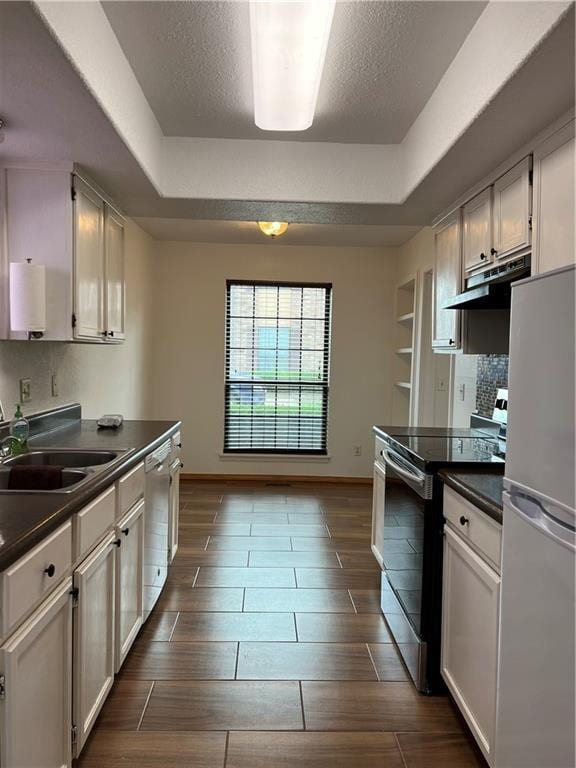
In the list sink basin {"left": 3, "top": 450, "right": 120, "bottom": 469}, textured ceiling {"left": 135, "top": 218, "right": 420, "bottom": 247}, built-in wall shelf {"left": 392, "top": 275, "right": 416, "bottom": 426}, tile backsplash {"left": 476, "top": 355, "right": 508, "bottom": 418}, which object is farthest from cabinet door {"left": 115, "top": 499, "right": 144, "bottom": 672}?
built-in wall shelf {"left": 392, "top": 275, "right": 416, "bottom": 426}

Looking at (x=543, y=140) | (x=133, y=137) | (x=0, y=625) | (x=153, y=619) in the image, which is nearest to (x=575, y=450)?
(x=0, y=625)

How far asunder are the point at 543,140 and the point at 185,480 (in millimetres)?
4570

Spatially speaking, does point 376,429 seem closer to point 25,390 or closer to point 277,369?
point 25,390

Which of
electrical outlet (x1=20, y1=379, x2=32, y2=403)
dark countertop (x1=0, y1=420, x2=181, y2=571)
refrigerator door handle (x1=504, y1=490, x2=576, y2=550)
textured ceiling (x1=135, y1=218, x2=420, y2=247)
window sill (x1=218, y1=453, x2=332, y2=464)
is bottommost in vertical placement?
window sill (x1=218, y1=453, x2=332, y2=464)

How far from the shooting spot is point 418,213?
124 inches

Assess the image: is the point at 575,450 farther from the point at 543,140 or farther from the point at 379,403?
the point at 379,403

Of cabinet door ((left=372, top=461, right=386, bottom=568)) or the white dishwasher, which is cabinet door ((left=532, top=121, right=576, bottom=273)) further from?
the white dishwasher

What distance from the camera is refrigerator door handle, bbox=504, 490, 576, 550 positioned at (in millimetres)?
1120

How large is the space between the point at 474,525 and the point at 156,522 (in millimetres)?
1633

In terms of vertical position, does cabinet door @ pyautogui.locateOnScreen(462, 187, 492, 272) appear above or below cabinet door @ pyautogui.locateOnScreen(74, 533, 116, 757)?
above

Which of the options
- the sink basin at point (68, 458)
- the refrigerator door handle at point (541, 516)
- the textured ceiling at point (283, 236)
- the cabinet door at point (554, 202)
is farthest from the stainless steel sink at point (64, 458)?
the textured ceiling at point (283, 236)

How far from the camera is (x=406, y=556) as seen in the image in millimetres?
2402

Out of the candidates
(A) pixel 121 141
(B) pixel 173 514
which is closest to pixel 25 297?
(A) pixel 121 141

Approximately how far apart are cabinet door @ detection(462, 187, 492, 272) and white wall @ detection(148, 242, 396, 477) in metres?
2.85
